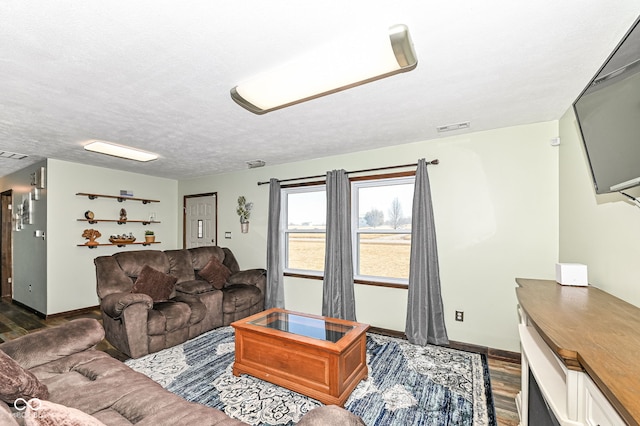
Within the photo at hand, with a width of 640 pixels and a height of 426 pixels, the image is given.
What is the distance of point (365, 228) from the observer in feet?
13.5

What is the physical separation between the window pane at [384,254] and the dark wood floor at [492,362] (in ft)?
4.48

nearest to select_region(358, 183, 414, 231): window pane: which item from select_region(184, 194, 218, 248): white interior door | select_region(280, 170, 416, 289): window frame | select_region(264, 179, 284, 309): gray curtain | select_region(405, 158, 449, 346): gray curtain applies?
select_region(280, 170, 416, 289): window frame

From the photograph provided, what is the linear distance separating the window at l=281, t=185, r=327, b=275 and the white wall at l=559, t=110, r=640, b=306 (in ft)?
9.31

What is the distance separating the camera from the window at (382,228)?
384 cm

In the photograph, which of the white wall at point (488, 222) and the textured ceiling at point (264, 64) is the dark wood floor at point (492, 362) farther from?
the textured ceiling at point (264, 64)

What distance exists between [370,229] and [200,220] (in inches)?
142

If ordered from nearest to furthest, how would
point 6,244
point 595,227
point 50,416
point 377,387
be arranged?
1. point 50,416
2. point 595,227
3. point 377,387
4. point 6,244

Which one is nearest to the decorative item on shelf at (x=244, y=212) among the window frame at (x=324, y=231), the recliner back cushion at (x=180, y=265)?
the window frame at (x=324, y=231)

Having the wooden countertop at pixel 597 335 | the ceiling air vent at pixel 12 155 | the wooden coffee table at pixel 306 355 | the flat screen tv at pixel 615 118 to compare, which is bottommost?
the wooden coffee table at pixel 306 355

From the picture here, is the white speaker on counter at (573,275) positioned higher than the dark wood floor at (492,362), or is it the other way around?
the white speaker on counter at (573,275)

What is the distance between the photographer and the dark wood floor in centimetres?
220

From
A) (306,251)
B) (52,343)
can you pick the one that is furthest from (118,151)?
(306,251)

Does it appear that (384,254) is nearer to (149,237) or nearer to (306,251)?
(306,251)

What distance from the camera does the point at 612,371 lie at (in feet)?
3.17
